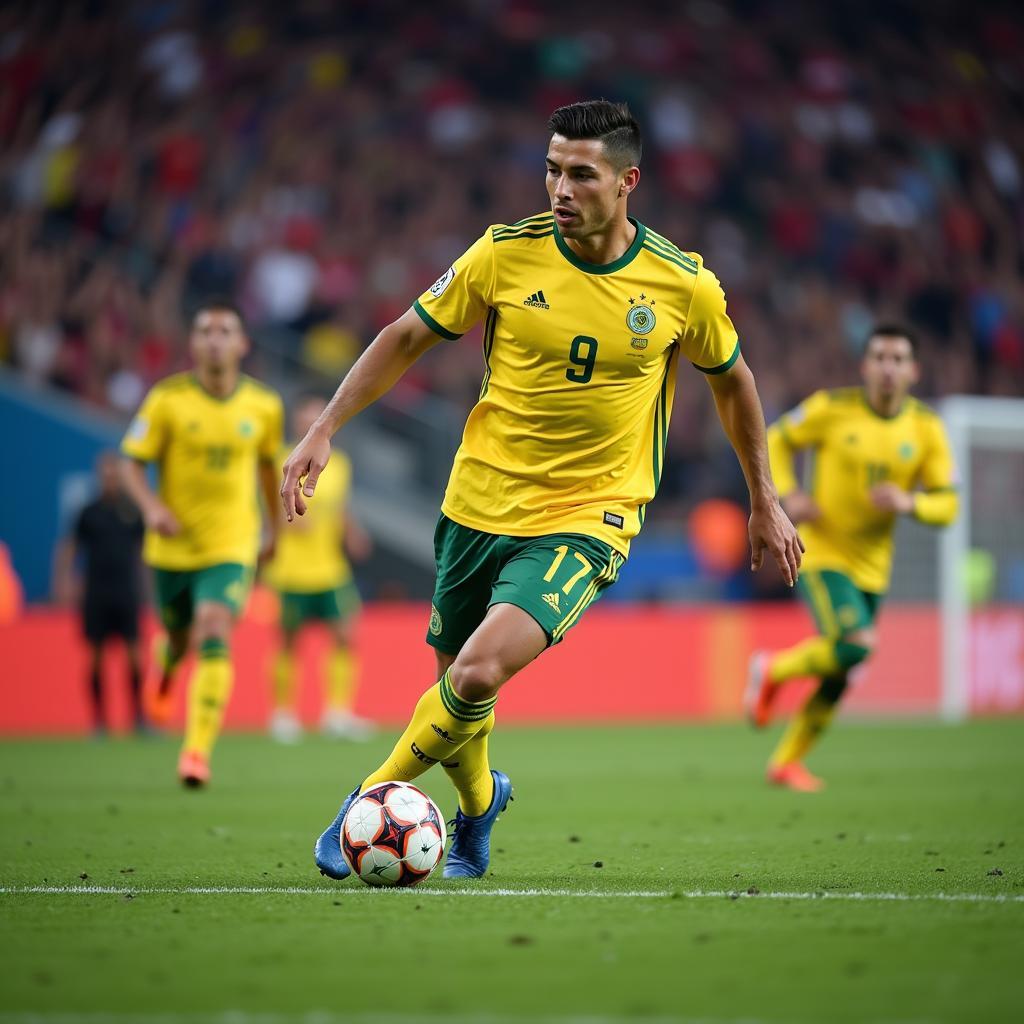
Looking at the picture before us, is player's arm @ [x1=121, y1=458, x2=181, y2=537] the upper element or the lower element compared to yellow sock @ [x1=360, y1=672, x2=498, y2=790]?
upper

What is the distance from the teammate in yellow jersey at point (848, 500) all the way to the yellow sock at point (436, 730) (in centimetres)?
461

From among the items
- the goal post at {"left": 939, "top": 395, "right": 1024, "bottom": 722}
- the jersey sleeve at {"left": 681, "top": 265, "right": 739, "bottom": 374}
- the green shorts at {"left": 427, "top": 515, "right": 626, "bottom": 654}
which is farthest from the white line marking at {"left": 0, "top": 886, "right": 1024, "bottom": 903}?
the goal post at {"left": 939, "top": 395, "right": 1024, "bottom": 722}

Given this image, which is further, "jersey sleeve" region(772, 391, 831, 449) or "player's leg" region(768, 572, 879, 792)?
"jersey sleeve" region(772, 391, 831, 449)

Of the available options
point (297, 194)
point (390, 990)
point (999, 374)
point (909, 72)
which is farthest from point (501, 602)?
point (909, 72)

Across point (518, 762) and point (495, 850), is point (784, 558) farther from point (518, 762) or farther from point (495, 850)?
point (518, 762)

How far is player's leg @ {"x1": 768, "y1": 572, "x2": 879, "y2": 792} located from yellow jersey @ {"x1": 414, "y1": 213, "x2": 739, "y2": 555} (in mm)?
4255

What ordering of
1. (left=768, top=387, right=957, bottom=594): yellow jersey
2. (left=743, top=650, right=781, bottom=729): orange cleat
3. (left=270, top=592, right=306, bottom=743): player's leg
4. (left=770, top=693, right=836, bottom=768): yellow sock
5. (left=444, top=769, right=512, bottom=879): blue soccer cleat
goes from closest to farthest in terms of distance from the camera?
(left=444, top=769, right=512, bottom=879): blue soccer cleat
(left=770, top=693, right=836, bottom=768): yellow sock
(left=768, top=387, right=957, bottom=594): yellow jersey
(left=743, top=650, right=781, bottom=729): orange cleat
(left=270, top=592, right=306, bottom=743): player's leg

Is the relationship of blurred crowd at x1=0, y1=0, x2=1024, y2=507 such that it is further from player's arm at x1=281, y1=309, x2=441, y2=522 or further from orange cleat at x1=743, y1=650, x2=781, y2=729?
player's arm at x1=281, y1=309, x2=441, y2=522

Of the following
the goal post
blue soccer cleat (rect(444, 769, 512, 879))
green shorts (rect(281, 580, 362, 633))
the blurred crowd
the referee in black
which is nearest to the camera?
blue soccer cleat (rect(444, 769, 512, 879))

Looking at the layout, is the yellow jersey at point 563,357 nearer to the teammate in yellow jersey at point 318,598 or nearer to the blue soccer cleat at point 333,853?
the blue soccer cleat at point 333,853

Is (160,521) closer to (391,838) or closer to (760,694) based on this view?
(760,694)

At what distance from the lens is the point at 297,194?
2162 cm

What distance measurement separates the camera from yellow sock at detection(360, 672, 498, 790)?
561 centimetres

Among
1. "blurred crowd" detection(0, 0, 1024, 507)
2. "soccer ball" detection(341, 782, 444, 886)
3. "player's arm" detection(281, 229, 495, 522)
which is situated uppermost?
"blurred crowd" detection(0, 0, 1024, 507)
